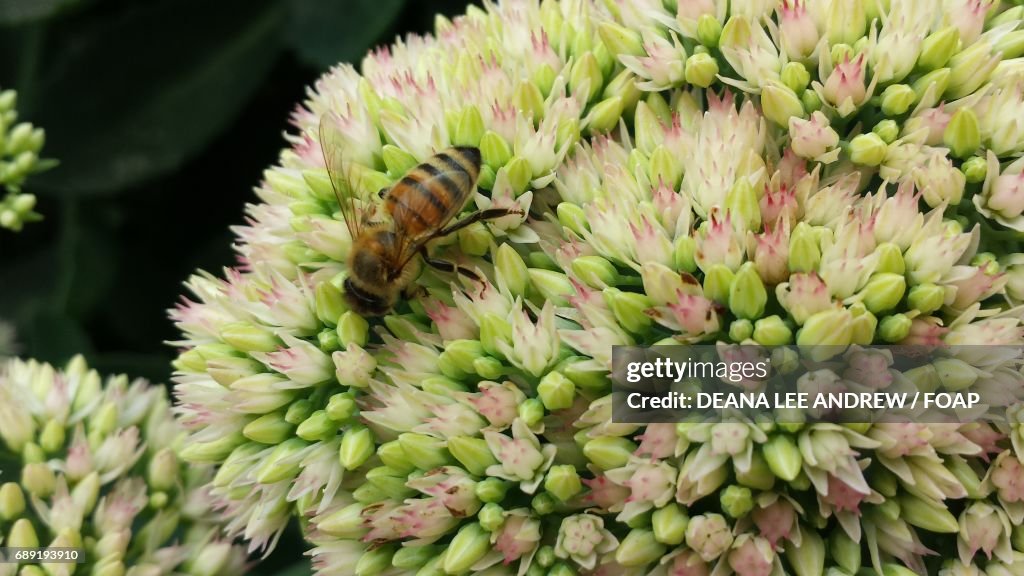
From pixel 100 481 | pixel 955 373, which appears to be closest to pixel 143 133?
pixel 100 481

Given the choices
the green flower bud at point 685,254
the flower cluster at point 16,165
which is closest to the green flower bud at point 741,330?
the green flower bud at point 685,254

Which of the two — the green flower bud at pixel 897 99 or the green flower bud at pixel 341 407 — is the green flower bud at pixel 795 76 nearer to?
the green flower bud at pixel 897 99

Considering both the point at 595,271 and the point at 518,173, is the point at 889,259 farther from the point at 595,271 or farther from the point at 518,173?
the point at 518,173

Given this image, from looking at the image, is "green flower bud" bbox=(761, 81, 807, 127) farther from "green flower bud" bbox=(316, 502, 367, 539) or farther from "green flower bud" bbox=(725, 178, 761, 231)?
"green flower bud" bbox=(316, 502, 367, 539)

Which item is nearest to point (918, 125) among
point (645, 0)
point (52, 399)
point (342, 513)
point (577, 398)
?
point (645, 0)

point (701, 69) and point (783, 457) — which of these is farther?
point (701, 69)
